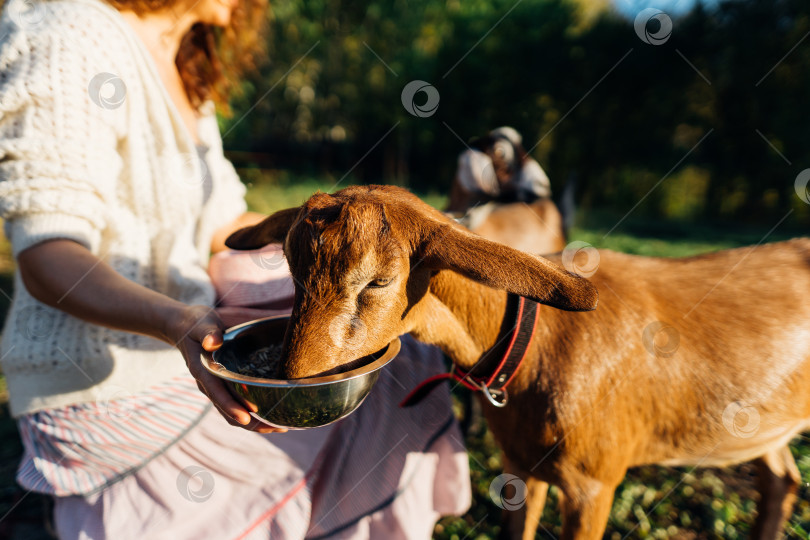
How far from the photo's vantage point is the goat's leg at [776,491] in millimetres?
2861

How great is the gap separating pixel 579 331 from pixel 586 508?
77cm

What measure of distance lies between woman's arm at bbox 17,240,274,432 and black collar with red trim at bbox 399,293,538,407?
912 mm

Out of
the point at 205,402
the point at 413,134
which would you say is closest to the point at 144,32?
the point at 205,402

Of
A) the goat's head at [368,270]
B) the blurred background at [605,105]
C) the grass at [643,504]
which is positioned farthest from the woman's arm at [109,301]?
the blurred background at [605,105]

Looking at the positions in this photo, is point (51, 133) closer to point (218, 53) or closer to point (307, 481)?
point (218, 53)

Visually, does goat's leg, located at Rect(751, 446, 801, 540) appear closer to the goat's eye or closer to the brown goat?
the brown goat

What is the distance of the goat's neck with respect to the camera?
6.63 feet

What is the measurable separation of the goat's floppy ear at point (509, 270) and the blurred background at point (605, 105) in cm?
797

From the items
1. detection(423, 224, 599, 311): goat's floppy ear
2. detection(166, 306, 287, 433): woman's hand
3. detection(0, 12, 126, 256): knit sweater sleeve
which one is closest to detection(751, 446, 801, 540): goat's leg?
detection(423, 224, 599, 311): goat's floppy ear

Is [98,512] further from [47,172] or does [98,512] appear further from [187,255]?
[47,172]

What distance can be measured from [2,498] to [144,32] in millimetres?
3306

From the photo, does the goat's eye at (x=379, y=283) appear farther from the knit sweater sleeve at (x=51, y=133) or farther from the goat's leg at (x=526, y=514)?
the goat's leg at (x=526, y=514)

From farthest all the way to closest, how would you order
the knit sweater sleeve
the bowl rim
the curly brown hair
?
the curly brown hair → the knit sweater sleeve → the bowl rim

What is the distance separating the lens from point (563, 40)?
59.2 ft
